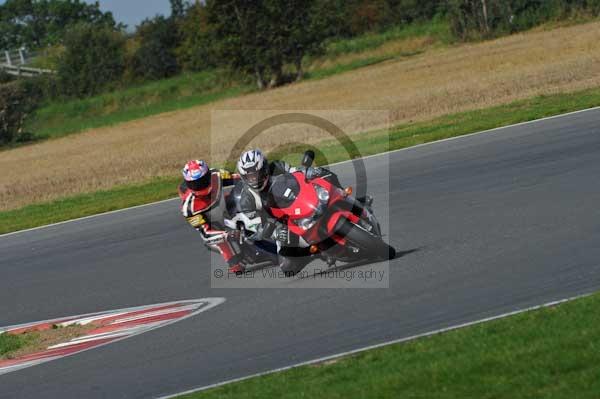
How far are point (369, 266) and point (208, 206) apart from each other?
2252 millimetres

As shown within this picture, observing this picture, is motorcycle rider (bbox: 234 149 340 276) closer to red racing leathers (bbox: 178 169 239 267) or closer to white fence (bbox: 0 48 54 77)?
red racing leathers (bbox: 178 169 239 267)

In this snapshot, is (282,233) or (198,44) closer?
(282,233)

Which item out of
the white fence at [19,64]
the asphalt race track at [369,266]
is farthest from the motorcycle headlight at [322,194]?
the white fence at [19,64]

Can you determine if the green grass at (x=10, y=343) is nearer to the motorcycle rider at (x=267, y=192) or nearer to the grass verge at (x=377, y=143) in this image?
the motorcycle rider at (x=267, y=192)

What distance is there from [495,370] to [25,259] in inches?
412

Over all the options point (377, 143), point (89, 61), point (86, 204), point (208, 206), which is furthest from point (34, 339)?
point (89, 61)

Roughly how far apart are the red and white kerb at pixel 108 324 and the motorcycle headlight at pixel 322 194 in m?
1.48

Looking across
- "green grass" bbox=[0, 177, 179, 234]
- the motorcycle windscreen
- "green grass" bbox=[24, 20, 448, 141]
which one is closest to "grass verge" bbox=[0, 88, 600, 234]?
"green grass" bbox=[0, 177, 179, 234]

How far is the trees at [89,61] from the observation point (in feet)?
239

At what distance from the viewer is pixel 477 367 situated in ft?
21.1

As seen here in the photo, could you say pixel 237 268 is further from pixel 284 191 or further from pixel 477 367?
pixel 477 367

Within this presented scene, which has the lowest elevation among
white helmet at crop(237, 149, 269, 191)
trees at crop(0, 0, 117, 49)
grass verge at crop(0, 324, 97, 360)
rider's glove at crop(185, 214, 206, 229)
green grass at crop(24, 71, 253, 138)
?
green grass at crop(24, 71, 253, 138)

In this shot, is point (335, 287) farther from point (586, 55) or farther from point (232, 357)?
point (586, 55)

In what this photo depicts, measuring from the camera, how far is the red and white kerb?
9.81 metres
